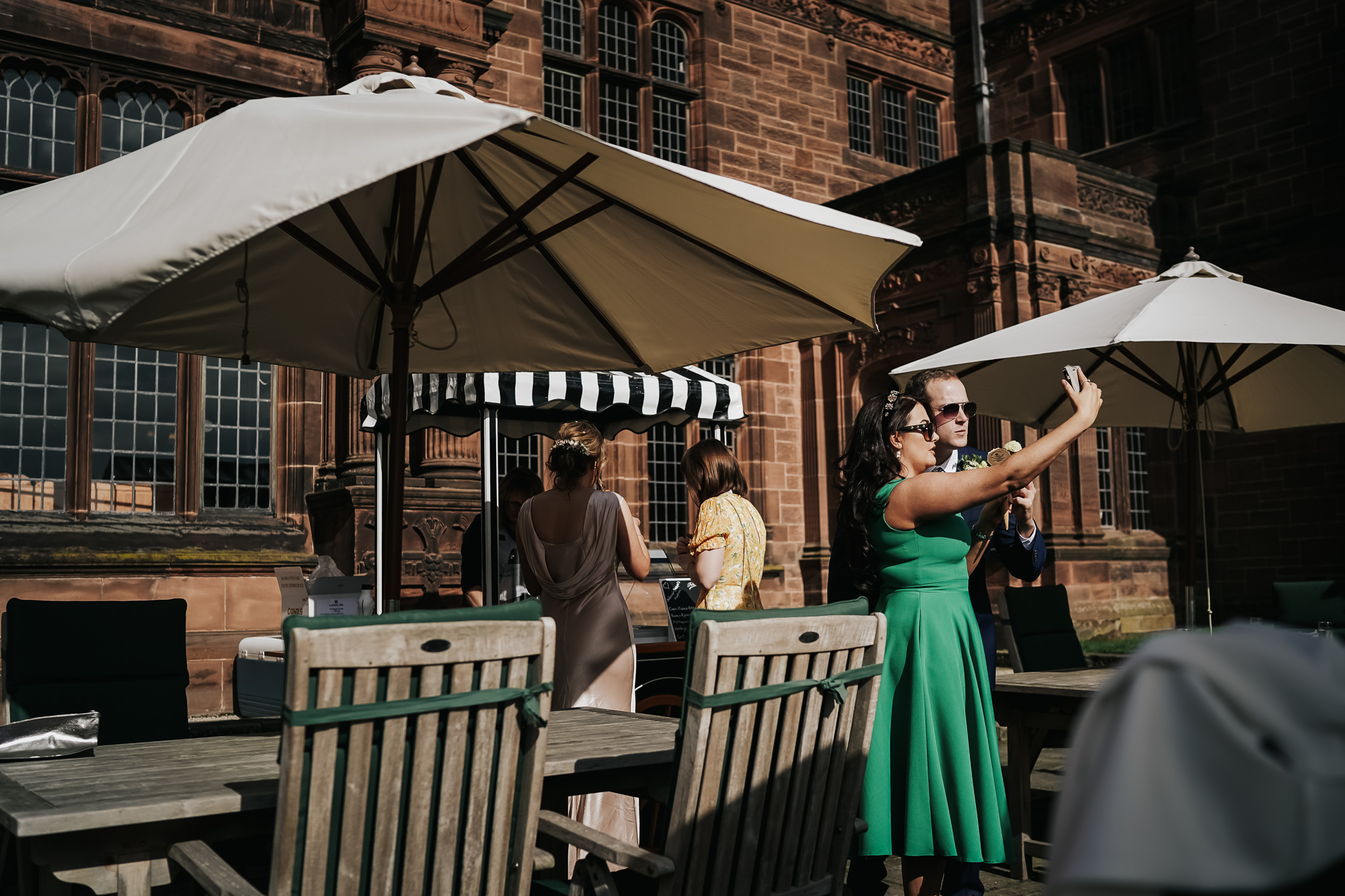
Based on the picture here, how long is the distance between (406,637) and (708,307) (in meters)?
2.48

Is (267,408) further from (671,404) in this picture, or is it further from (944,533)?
(944,533)

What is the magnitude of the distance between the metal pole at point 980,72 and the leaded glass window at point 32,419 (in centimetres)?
Result: 1250

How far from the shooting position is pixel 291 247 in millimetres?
3961

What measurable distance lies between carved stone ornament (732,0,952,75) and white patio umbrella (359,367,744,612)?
9656mm

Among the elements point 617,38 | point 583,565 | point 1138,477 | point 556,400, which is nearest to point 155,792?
point 583,565

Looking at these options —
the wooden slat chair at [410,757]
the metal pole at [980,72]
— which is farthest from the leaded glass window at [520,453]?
the wooden slat chair at [410,757]

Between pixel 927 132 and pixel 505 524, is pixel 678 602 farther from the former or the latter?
pixel 927 132

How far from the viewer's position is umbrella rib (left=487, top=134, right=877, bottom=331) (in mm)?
A: 3420

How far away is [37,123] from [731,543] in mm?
8539

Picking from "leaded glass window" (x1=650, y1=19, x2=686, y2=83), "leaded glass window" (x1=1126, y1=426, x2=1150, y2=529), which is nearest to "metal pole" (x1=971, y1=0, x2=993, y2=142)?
"leaded glass window" (x1=650, y1=19, x2=686, y2=83)

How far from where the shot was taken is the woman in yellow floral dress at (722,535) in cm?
500

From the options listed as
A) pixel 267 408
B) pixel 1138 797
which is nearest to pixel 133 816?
pixel 1138 797

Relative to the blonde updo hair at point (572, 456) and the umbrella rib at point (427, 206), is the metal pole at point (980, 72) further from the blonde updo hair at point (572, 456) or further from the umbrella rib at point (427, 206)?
the umbrella rib at point (427, 206)

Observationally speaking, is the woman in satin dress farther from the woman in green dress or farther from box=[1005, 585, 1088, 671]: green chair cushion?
box=[1005, 585, 1088, 671]: green chair cushion
